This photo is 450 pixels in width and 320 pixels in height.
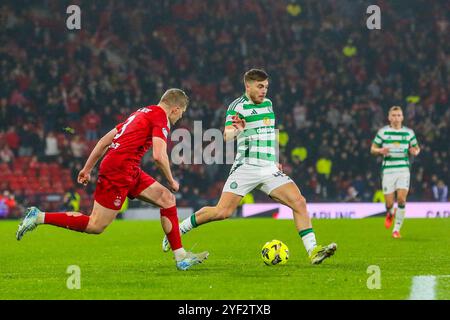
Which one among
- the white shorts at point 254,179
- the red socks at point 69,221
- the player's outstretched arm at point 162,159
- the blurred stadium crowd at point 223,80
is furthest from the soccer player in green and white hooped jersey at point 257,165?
the blurred stadium crowd at point 223,80

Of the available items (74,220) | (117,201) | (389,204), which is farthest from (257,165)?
(389,204)

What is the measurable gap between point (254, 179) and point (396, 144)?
22.0ft

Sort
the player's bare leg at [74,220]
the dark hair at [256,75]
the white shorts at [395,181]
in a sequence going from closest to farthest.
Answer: the player's bare leg at [74,220] < the dark hair at [256,75] < the white shorts at [395,181]

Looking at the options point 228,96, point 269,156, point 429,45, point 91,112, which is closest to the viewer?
point 269,156

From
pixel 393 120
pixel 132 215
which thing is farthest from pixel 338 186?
pixel 393 120

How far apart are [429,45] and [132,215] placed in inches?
565

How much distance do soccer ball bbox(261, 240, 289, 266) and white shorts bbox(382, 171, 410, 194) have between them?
21.4 ft

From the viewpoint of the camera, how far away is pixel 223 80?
31312mm

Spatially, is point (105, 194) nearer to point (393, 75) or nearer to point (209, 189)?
point (209, 189)

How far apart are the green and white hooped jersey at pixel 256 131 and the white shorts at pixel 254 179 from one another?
0.26 ft

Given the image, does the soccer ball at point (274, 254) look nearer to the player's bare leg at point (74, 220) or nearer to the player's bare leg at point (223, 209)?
the player's bare leg at point (223, 209)

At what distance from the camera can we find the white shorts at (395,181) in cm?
1617

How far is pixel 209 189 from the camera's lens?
89.1 feet

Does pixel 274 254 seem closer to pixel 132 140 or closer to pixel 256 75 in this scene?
pixel 256 75
